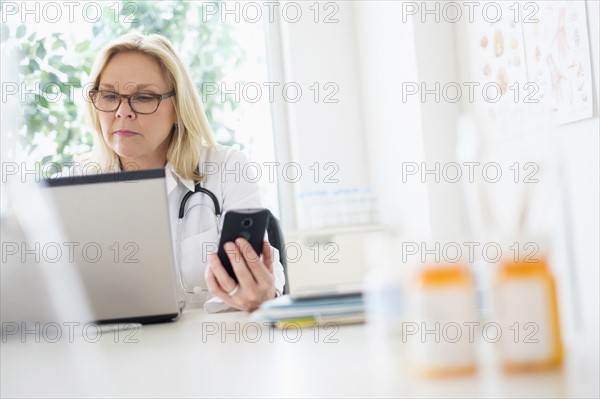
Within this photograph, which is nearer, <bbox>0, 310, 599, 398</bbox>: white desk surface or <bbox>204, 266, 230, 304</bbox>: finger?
<bbox>0, 310, 599, 398</bbox>: white desk surface

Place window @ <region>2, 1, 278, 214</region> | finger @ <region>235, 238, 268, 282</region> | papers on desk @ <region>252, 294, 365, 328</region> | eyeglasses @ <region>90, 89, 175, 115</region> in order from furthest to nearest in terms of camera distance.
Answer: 1. window @ <region>2, 1, 278, 214</region>
2. eyeglasses @ <region>90, 89, 175, 115</region>
3. finger @ <region>235, 238, 268, 282</region>
4. papers on desk @ <region>252, 294, 365, 328</region>

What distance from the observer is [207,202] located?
1993mm

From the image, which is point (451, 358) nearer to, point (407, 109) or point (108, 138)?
point (108, 138)

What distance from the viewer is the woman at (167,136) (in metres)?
1.98

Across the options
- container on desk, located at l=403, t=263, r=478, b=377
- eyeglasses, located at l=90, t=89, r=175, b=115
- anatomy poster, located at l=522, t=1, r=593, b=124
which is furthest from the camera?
anatomy poster, located at l=522, t=1, r=593, b=124

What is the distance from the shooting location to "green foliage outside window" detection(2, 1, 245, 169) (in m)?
3.58

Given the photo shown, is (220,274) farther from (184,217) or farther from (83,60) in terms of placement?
(83,60)

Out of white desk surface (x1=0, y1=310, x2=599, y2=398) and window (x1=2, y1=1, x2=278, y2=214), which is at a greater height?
window (x1=2, y1=1, x2=278, y2=214)

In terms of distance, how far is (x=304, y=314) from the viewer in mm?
1022

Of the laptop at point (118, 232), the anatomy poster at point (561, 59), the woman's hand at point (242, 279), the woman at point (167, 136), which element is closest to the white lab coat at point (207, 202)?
the woman at point (167, 136)

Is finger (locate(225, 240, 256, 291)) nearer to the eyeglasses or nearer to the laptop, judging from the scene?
the laptop

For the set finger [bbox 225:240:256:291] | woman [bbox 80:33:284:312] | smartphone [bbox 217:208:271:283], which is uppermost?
woman [bbox 80:33:284:312]

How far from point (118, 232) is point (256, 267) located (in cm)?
28

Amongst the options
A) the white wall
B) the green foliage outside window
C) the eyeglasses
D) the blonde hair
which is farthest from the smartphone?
the green foliage outside window
